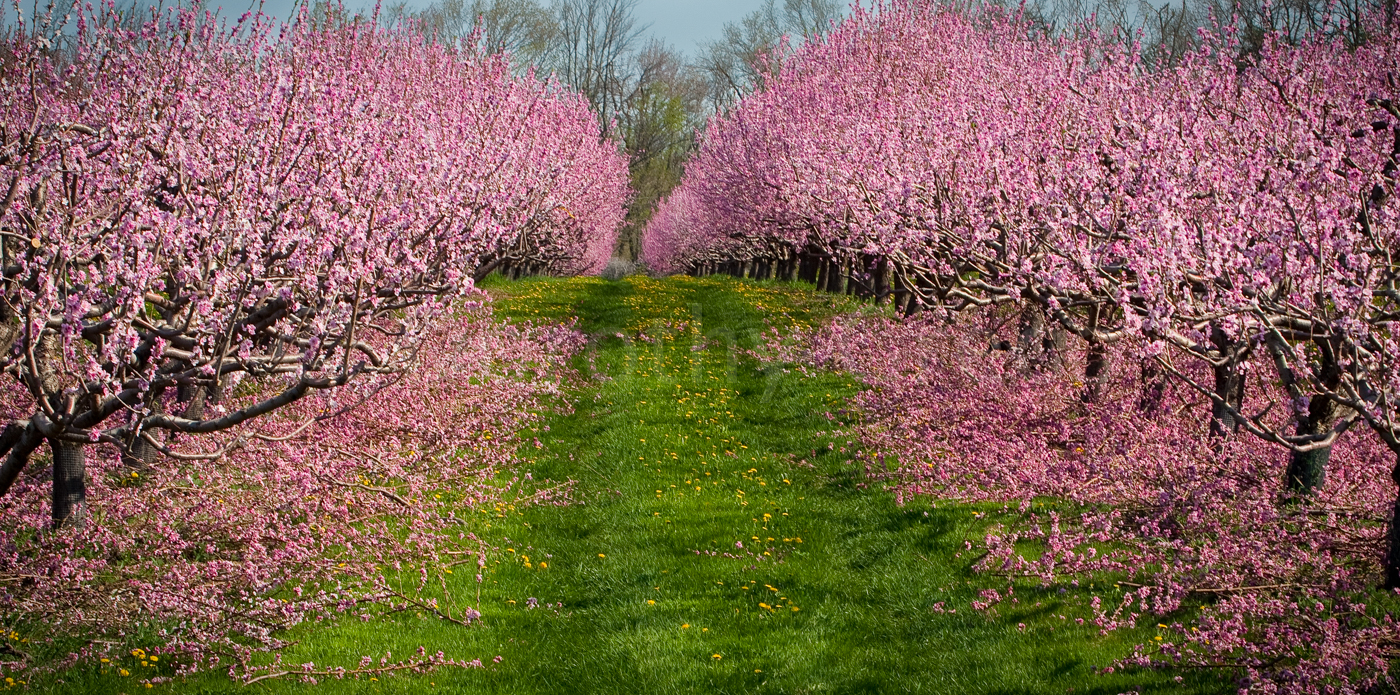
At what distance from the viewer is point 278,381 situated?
33.5 feet

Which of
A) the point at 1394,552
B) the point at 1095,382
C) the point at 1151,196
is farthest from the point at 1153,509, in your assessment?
the point at 1095,382

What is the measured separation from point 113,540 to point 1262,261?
9.06 metres

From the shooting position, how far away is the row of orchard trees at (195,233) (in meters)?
5.44

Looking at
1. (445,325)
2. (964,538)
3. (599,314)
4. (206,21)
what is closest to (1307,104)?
(964,538)

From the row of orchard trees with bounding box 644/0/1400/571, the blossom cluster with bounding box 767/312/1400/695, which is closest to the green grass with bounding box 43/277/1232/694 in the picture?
the blossom cluster with bounding box 767/312/1400/695

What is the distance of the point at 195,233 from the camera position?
21.5 ft

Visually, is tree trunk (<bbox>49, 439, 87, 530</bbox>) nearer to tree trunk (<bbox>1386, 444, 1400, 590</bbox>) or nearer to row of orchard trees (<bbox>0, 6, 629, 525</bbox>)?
row of orchard trees (<bbox>0, 6, 629, 525</bbox>)

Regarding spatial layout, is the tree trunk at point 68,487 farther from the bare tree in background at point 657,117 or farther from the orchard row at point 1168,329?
the bare tree in background at point 657,117

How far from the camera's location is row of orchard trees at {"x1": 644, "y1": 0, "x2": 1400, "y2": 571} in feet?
20.0

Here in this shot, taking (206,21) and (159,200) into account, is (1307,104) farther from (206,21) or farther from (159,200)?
(206,21)

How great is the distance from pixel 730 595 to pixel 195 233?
5.11m

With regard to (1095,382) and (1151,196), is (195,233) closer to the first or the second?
(1151,196)

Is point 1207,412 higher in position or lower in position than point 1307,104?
lower

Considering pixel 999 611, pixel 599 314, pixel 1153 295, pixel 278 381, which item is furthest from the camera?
pixel 599 314
